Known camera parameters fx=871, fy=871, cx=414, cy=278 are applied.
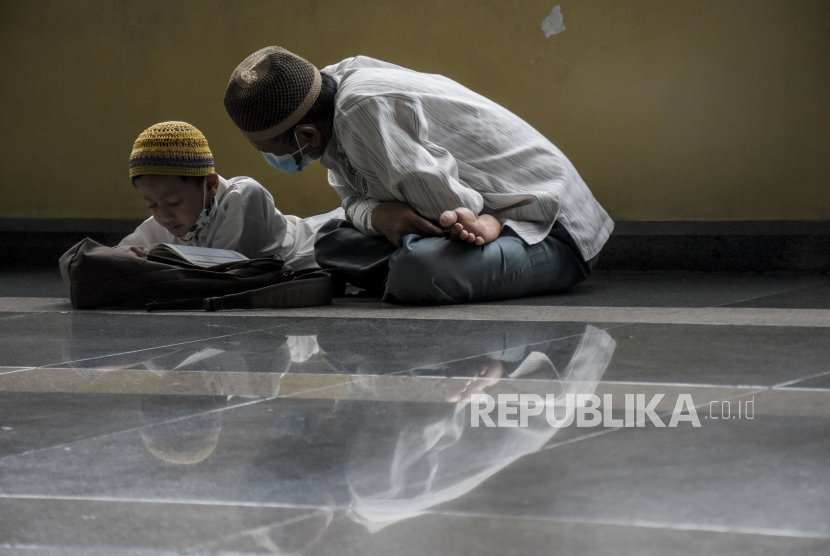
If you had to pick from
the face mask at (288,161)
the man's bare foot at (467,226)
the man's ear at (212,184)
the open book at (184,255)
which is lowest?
the open book at (184,255)

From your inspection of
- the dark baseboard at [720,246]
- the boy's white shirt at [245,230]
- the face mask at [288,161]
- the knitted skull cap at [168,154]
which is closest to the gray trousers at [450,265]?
the boy's white shirt at [245,230]

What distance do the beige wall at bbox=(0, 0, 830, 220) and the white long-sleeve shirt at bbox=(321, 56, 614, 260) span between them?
0.89 metres

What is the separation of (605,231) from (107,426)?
1.98m

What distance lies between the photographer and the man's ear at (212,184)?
8.94 feet

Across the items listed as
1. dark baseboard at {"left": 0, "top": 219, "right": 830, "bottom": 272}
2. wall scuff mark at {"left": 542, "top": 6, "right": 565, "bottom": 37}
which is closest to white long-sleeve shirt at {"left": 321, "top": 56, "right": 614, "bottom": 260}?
dark baseboard at {"left": 0, "top": 219, "right": 830, "bottom": 272}

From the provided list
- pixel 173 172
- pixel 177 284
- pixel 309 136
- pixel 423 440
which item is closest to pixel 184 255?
pixel 177 284

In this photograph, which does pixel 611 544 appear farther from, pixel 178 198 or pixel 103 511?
pixel 178 198

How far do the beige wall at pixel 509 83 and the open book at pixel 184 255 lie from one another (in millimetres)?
1578

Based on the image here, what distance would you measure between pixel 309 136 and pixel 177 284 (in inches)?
21.9

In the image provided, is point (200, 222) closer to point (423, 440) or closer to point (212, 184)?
point (212, 184)

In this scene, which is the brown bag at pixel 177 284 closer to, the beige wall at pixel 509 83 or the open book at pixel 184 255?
the open book at pixel 184 255

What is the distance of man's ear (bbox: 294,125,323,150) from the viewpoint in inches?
96.6

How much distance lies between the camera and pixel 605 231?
279 centimetres

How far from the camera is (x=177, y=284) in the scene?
2.36 m
